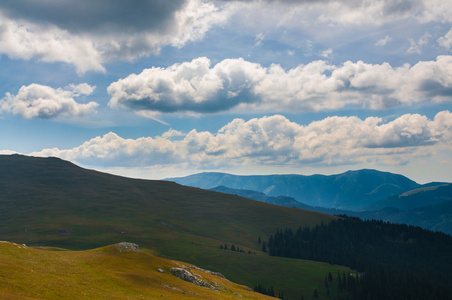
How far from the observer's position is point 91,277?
6056 centimetres

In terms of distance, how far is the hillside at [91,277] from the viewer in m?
47.0

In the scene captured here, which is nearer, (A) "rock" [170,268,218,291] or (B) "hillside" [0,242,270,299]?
(B) "hillside" [0,242,270,299]

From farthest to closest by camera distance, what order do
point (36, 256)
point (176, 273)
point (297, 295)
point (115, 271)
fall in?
point (297, 295), point (176, 273), point (115, 271), point (36, 256)

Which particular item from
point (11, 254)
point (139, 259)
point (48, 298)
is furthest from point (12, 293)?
point (139, 259)

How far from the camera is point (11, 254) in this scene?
60.9 meters

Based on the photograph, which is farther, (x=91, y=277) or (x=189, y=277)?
(x=189, y=277)

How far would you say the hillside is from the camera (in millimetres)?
47000

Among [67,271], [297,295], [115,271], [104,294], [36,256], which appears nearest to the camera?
[104,294]

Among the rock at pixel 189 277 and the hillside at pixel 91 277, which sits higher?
the hillside at pixel 91 277

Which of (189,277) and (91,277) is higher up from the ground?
(91,277)

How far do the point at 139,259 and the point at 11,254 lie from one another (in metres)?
30.2

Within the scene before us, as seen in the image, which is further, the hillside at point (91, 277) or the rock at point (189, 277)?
the rock at point (189, 277)

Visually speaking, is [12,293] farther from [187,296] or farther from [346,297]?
[346,297]

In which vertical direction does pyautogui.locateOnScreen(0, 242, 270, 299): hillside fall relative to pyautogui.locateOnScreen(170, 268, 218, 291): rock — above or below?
above
